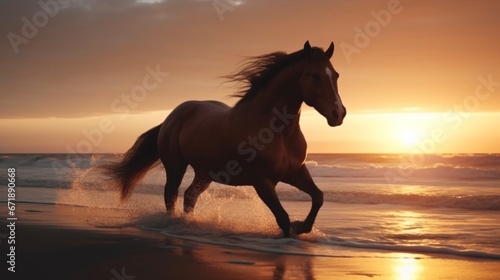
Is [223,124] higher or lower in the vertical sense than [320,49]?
lower

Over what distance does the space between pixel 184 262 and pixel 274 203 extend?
4.80 ft

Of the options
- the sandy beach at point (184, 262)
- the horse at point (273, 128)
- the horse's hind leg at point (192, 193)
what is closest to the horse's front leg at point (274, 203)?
the horse at point (273, 128)

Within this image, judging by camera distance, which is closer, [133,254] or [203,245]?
[133,254]

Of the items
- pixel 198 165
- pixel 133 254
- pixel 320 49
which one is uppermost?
pixel 320 49

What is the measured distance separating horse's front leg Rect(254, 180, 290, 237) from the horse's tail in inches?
119

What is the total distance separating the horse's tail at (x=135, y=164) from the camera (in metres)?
8.87

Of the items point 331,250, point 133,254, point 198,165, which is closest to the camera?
point 133,254

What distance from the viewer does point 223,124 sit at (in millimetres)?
6887

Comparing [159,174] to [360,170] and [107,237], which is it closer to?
[360,170]

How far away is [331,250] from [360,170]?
1782cm

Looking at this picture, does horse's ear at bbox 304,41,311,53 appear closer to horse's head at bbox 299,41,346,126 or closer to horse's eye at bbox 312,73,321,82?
horse's head at bbox 299,41,346,126

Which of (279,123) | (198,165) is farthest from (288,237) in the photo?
(198,165)

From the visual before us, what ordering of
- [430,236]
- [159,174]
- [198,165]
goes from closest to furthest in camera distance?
1. [430,236]
2. [198,165]
3. [159,174]

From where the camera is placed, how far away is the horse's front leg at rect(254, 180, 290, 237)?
624cm
